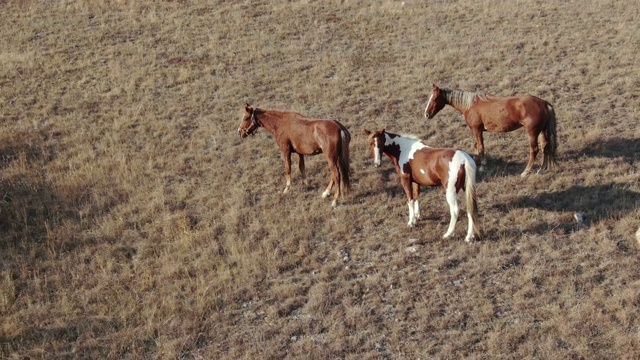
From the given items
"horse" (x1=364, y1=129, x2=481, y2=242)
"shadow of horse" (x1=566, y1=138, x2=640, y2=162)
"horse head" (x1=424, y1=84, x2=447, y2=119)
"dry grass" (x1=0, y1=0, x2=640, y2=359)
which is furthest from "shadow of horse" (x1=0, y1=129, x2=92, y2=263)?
"shadow of horse" (x1=566, y1=138, x2=640, y2=162)

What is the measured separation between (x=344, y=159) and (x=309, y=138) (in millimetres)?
807

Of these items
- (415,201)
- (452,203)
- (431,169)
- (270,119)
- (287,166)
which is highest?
(270,119)

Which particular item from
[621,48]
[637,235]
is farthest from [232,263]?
[621,48]

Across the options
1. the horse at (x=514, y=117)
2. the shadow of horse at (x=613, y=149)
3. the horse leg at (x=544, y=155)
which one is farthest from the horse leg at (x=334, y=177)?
the shadow of horse at (x=613, y=149)

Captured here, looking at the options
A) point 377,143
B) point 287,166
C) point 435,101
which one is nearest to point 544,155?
point 435,101

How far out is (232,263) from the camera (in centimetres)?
987

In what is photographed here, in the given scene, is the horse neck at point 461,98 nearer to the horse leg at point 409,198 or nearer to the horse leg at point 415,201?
the horse leg at point 415,201

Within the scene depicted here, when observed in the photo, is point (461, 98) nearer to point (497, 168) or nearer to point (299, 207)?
point (497, 168)

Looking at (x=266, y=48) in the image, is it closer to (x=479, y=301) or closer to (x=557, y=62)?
(x=557, y=62)

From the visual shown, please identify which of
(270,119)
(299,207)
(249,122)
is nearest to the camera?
(299,207)

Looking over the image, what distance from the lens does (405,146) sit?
10523 mm

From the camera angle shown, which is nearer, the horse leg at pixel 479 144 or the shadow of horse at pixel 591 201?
the shadow of horse at pixel 591 201

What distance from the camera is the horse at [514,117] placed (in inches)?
470

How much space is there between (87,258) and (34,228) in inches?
63.4
